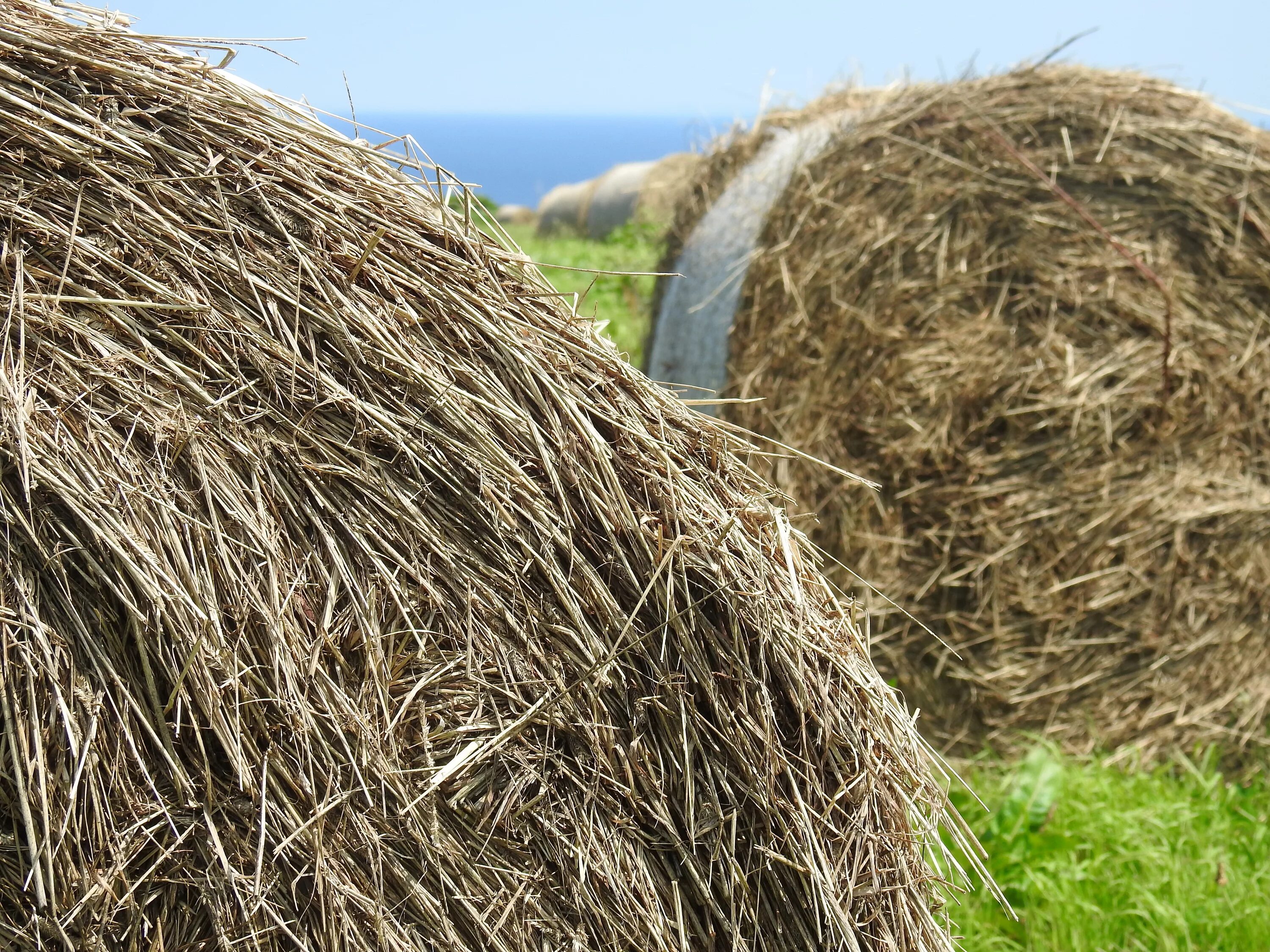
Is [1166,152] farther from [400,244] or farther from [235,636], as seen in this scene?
[235,636]

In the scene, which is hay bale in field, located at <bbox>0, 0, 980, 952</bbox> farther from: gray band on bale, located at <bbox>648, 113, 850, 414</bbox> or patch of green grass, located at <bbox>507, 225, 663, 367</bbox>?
patch of green grass, located at <bbox>507, 225, 663, 367</bbox>

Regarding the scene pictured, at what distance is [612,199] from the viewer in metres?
14.1

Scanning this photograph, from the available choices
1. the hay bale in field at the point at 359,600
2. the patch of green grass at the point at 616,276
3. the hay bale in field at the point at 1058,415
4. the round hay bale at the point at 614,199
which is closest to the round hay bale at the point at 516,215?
the round hay bale at the point at 614,199

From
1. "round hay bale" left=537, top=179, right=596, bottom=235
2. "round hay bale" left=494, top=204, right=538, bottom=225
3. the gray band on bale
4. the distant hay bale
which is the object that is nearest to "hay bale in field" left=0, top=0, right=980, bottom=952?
the gray band on bale

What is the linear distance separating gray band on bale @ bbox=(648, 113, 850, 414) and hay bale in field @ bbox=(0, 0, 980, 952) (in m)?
2.15

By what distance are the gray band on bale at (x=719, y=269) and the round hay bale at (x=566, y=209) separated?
1038cm

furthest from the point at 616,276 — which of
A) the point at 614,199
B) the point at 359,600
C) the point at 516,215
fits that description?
the point at 516,215

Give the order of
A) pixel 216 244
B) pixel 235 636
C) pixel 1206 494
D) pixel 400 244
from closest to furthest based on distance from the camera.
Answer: pixel 235 636
pixel 216 244
pixel 400 244
pixel 1206 494

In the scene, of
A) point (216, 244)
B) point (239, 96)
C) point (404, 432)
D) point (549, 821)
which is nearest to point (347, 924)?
point (549, 821)

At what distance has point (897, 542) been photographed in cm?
370

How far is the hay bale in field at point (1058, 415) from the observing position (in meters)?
→ 3.64

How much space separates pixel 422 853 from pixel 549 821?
8.1 inches

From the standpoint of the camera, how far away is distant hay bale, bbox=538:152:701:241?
1207cm

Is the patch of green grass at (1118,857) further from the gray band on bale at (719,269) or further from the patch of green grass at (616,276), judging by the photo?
the patch of green grass at (616,276)
